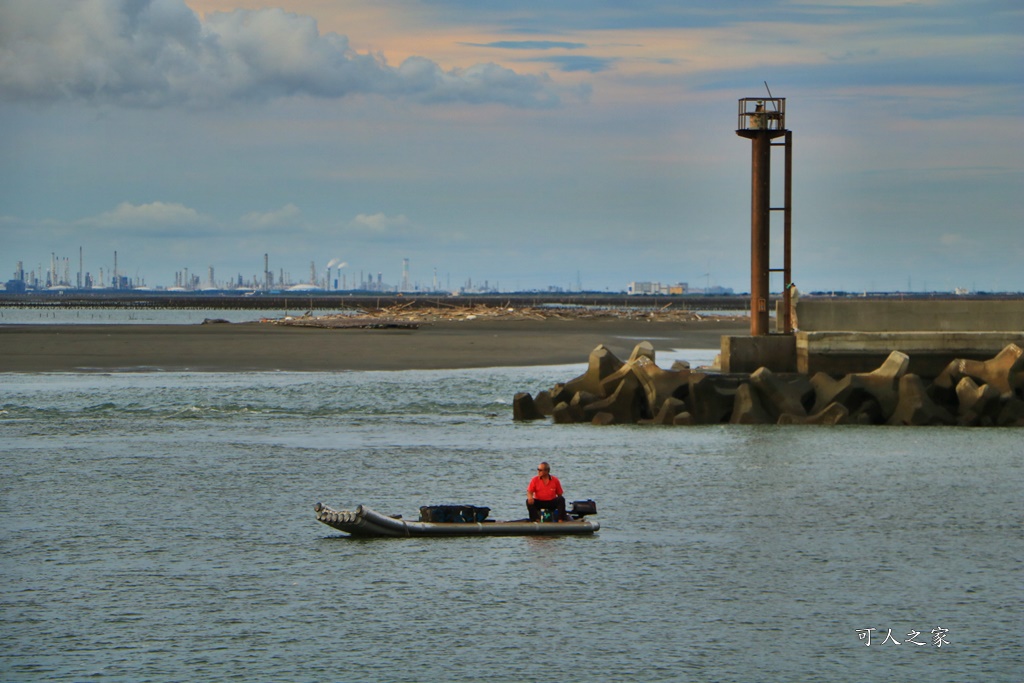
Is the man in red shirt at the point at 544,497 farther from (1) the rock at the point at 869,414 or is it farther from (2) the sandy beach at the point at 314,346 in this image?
(2) the sandy beach at the point at 314,346

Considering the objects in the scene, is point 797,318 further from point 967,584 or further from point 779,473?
point 967,584

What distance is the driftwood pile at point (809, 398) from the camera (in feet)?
121

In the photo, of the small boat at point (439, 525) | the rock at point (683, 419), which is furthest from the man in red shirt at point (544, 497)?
the rock at point (683, 419)

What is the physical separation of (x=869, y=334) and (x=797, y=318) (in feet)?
7.31

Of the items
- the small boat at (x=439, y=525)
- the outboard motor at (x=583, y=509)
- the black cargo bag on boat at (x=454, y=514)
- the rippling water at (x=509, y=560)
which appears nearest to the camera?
the rippling water at (x=509, y=560)

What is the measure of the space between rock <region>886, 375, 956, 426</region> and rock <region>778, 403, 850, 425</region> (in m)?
1.44

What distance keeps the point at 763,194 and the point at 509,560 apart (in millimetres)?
23098

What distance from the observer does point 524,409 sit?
3809 cm

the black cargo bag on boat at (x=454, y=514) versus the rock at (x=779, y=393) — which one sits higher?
the rock at (x=779, y=393)

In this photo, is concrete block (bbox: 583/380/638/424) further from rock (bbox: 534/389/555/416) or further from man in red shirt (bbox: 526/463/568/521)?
man in red shirt (bbox: 526/463/568/521)

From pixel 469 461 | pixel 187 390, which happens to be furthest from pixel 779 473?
pixel 187 390

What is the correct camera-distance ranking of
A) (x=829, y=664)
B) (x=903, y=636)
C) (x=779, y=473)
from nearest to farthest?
(x=829, y=664), (x=903, y=636), (x=779, y=473)

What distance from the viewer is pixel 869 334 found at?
3897 centimetres

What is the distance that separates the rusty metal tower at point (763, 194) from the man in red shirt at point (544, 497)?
768 inches
